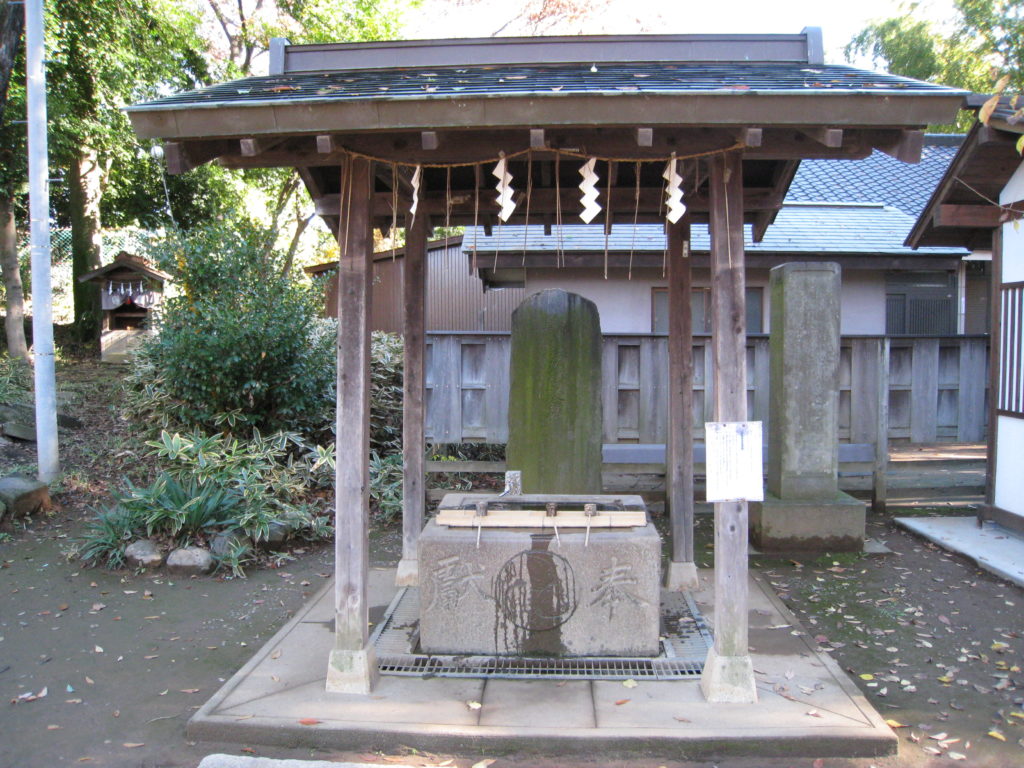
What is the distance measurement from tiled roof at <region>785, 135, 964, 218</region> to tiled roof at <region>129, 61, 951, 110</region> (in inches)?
390

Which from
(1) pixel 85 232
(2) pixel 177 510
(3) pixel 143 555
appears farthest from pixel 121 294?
(3) pixel 143 555

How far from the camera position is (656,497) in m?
9.30

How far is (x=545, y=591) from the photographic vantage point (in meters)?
4.52

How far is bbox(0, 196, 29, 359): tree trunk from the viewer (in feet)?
46.8

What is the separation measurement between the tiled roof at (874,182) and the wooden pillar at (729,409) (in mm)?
10494

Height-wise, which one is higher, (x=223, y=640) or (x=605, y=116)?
(x=605, y=116)

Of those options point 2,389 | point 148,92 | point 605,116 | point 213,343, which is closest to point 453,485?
point 213,343

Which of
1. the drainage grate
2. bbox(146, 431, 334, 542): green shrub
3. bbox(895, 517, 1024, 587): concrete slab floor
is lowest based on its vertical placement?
the drainage grate

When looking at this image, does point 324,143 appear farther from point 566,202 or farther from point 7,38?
point 7,38

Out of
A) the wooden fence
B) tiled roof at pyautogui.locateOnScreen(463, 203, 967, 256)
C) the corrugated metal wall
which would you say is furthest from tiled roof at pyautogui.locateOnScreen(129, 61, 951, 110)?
the corrugated metal wall

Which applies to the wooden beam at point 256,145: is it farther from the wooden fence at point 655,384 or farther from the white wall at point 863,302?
the white wall at point 863,302

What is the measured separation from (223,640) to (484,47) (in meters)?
4.71

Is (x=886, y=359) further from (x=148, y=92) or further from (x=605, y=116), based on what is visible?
(x=148, y=92)

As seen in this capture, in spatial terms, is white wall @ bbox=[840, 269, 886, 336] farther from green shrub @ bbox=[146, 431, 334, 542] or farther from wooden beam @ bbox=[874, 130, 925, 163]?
wooden beam @ bbox=[874, 130, 925, 163]
